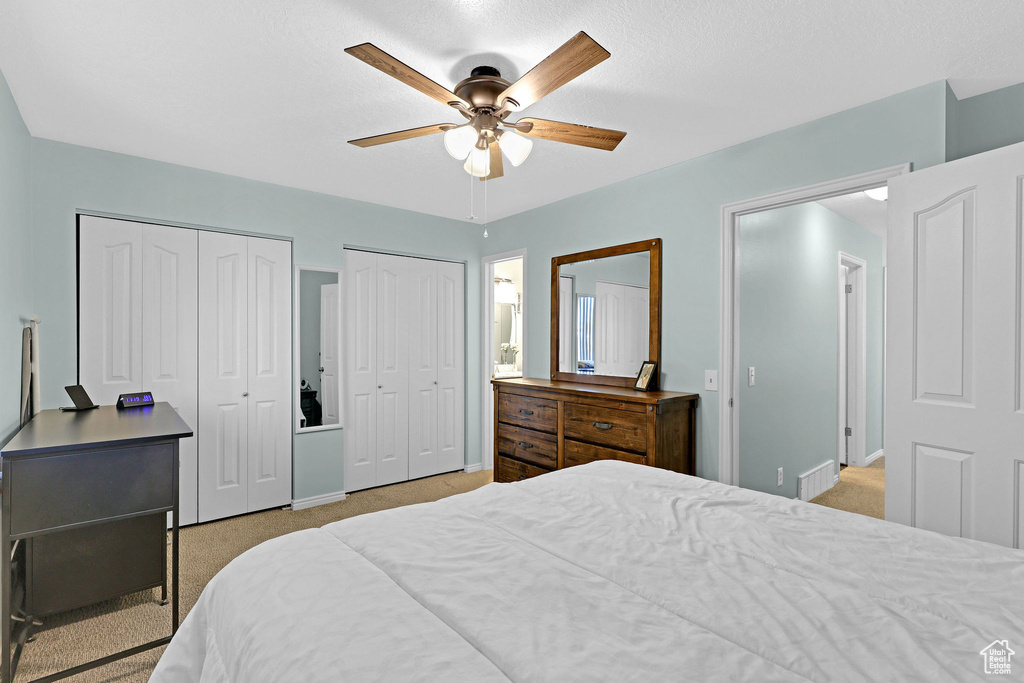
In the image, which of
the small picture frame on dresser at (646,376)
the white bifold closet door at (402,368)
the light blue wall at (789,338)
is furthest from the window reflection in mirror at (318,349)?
the light blue wall at (789,338)

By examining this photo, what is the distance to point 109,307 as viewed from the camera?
311 centimetres

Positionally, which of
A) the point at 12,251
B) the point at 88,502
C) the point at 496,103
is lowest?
the point at 88,502

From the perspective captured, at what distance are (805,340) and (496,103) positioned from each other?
10.4 feet

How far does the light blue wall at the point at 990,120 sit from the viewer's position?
7.27 feet

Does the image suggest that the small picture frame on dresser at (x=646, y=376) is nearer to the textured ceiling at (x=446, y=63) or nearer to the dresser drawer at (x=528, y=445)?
the dresser drawer at (x=528, y=445)

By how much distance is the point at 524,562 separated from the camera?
116 centimetres

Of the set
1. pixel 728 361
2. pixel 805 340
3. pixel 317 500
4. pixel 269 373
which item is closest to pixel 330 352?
pixel 269 373

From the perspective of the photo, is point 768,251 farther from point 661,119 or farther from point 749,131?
point 661,119

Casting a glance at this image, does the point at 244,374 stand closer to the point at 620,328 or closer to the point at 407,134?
the point at 407,134

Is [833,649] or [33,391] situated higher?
[33,391]

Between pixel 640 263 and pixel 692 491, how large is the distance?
2114 millimetres

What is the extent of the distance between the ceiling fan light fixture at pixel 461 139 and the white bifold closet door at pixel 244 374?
225 centimetres

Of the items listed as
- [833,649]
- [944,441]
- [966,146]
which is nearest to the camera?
[833,649]

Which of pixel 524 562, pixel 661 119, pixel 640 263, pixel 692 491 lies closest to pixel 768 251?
pixel 640 263
